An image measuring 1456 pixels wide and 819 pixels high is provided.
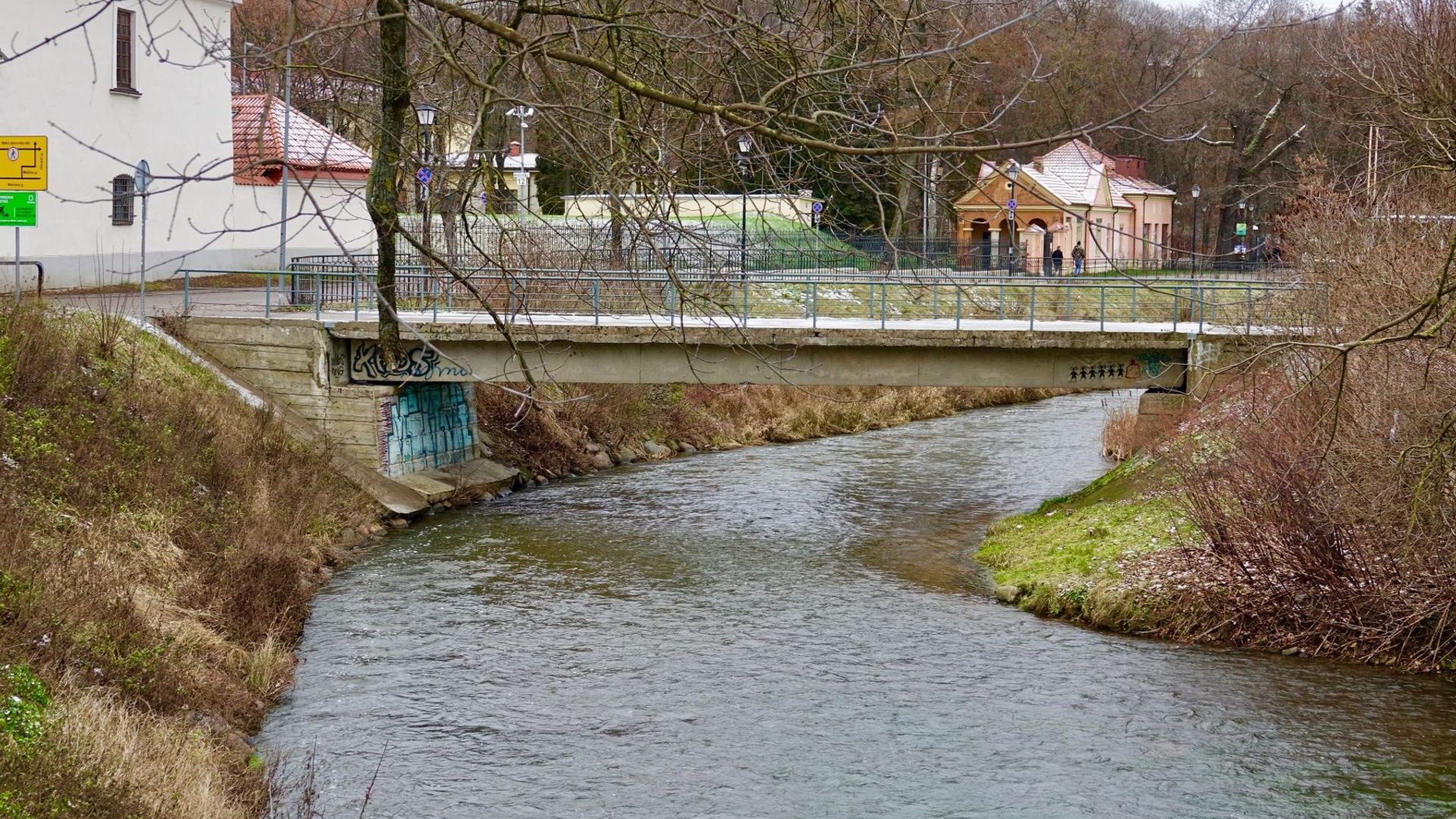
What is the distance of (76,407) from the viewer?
62.5 feet

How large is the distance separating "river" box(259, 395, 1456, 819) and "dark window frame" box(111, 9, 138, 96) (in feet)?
46.7

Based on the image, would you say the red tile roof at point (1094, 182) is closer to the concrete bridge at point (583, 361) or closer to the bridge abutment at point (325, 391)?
the concrete bridge at point (583, 361)

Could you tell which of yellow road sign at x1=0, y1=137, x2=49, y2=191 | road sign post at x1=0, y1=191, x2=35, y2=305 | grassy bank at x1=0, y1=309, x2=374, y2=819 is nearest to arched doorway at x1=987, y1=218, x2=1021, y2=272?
grassy bank at x1=0, y1=309, x2=374, y2=819

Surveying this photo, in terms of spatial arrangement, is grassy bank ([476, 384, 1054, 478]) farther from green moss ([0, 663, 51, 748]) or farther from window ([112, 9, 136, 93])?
green moss ([0, 663, 51, 748])

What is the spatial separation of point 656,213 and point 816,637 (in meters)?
11.2

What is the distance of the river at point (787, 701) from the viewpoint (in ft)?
37.5

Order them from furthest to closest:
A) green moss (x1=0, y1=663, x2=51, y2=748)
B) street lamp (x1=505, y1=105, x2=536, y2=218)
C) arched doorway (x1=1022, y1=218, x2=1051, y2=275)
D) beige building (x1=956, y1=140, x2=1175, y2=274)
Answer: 1. arched doorway (x1=1022, y1=218, x2=1051, y2=275)
2. beige building (x1=956, y1=140, x2=1175, y2=274)
3. green moss (x1=0, y1=663, x2=51, y2=748)
4. street lamp (x1=505, y1=105, x2=536, y2=218)

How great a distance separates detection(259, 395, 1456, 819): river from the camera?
11430 mm

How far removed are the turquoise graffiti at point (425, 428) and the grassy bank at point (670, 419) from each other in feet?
2.33

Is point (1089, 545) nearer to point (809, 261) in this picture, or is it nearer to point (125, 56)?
point (809, 261)

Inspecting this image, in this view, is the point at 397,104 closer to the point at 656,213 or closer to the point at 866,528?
the point at 656,213

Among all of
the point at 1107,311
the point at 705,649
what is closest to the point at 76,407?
the point at 705,649

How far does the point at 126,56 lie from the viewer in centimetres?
3119

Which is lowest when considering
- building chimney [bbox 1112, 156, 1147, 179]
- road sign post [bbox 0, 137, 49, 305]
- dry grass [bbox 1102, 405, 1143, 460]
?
dry grass [bbox 1102, 405, 1143, 460]
